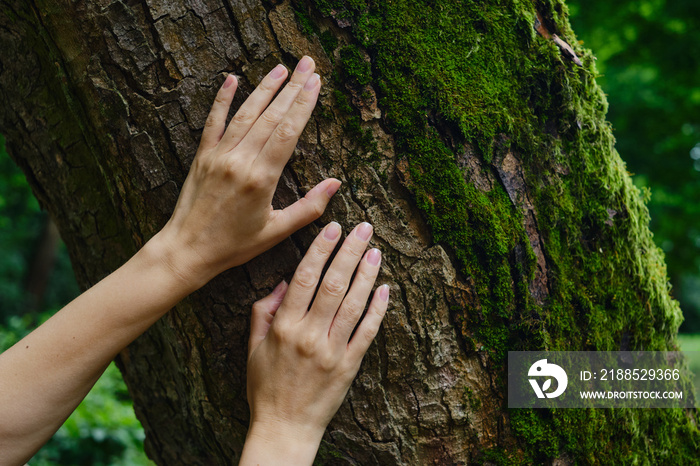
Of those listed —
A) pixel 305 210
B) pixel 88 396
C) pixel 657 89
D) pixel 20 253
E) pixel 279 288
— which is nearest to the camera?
pixel 305 210

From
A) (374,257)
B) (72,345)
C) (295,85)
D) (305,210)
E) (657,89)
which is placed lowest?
(72,345)

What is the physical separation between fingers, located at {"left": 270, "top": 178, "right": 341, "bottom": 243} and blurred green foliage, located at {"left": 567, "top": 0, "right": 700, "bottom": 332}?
28.3 feet

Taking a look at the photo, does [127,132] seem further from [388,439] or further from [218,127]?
[388,439]

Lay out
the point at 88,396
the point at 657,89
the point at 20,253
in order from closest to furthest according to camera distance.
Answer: the point at 88,396 → the point at 657,89 → the point at 20,253

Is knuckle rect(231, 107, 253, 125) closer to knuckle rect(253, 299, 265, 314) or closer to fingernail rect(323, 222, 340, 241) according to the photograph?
fingernail rect(323, 222, 340, 241)

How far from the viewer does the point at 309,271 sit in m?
1.51

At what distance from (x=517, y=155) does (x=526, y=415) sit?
3.18 feet

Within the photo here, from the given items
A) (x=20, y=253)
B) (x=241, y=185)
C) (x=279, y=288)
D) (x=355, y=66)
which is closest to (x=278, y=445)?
(x=279, y=288)

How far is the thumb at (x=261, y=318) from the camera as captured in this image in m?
1.55

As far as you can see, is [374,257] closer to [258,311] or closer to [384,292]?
[384,292]

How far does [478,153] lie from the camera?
5.13 feet

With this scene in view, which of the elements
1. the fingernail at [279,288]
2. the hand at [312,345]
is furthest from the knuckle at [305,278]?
the fingernail at [279,288]

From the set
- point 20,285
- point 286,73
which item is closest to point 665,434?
point 286,73
